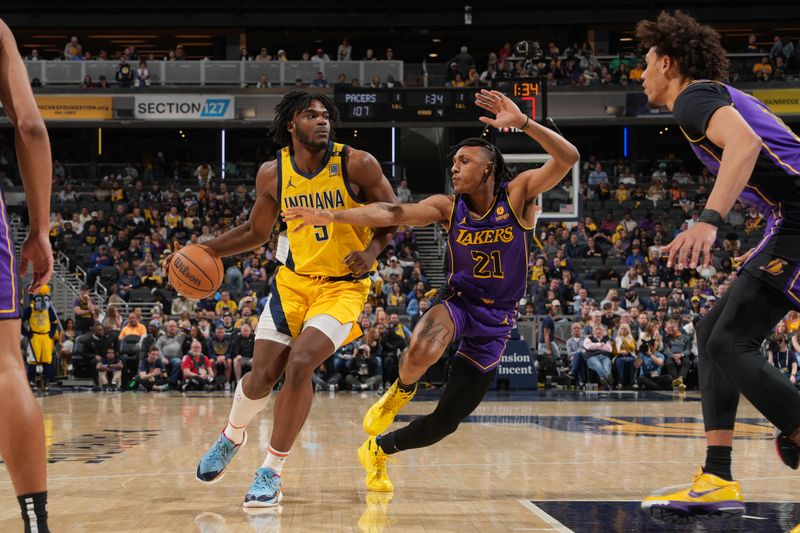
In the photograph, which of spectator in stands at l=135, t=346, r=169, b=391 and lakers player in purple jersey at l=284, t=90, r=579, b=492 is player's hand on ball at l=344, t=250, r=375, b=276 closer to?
lakers player in purple jersey at l=284, t=90, r=579, b=492

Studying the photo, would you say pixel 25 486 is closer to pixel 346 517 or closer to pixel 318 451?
pixel 346 517

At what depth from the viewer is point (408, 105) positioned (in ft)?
72.7

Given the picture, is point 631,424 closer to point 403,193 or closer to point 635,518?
point 635,518

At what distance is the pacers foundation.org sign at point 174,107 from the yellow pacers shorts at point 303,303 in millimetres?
22465

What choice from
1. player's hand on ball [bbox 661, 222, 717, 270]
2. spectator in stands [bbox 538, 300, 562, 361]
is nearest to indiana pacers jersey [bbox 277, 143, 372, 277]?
player's hand on ball [bbox 661, 222, 717, 270]

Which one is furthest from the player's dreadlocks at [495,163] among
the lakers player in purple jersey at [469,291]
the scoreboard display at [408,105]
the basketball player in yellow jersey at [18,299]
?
the scoreboard display at [408,105]

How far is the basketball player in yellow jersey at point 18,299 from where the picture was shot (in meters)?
2.84

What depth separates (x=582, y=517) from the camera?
4.18 metres

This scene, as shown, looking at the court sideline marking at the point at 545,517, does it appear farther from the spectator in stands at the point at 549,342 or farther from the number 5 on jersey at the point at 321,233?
the spectator in stands at the point at 549,342

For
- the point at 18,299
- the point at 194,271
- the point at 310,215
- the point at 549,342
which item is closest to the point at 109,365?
the point at 549,342

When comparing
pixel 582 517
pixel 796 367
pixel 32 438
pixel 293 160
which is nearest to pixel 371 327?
pixel 796 367

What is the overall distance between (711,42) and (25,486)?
3098 mm

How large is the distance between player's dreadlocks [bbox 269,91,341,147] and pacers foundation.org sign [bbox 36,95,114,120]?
2306cm

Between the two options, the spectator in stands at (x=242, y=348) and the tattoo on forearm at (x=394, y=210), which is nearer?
the tattoo on forearm at (x=394, y=210)
